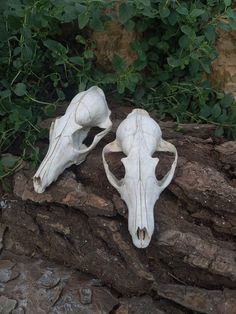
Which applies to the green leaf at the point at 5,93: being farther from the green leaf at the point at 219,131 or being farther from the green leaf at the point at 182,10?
the green leaf at the point at 219,131

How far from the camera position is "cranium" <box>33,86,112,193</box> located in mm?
2734

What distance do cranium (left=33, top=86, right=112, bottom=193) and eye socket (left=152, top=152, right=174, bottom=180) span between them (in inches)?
11.8

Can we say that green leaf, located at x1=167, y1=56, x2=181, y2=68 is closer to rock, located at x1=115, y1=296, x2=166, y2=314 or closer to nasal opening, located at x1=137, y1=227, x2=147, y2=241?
nasal opening, located at x1=137, y1=227, x2=147, y2=241

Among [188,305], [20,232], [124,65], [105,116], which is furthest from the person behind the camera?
[124,65]

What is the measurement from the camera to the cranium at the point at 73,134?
2.73 meters

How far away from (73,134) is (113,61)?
1.82 feet

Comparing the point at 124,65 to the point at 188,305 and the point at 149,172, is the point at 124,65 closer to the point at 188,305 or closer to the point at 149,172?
the point at 149,172

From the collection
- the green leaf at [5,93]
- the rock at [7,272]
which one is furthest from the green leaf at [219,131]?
the rock at [7,272]

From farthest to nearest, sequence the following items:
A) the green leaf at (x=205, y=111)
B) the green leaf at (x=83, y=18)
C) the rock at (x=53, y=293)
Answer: the green leaf at (x=205, y=111)
the green leaf at (x=83, y=18)
the rock at (x=53, y=293)

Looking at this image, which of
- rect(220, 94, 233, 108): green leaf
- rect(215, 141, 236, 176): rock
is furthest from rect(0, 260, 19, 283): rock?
rect(220, 94, 233, 108): green leaf

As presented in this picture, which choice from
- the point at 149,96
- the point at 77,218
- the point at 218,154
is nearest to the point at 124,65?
the point at 149,96

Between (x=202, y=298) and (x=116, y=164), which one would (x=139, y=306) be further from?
(x=116, y=164)

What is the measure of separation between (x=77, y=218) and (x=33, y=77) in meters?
1.00

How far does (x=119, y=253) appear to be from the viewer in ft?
8.52
